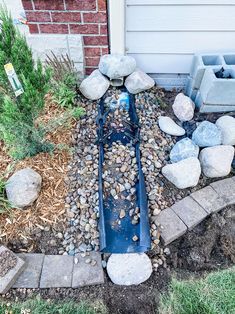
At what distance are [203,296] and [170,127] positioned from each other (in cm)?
123

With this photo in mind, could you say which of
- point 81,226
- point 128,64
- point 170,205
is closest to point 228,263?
point 170,205

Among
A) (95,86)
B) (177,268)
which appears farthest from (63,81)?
Result: (177,268)

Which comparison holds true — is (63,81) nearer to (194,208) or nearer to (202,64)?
(202,64)

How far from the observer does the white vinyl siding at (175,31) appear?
239 centimetres

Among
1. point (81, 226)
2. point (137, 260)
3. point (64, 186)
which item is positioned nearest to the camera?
point (137, 260)

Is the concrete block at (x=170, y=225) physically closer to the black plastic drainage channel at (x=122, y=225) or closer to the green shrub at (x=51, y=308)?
the black plastic drainage channel at (x=122, y=225)

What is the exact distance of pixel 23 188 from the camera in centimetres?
195

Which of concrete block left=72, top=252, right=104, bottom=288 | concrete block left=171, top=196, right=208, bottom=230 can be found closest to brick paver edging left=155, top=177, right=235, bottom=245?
concrete block left=171, top=196, right=208, bottom=230

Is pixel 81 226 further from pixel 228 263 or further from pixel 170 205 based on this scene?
pixel 228 263

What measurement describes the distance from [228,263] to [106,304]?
787mm

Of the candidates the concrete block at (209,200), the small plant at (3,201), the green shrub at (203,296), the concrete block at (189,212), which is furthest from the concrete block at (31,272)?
the concrete block at (209,200)

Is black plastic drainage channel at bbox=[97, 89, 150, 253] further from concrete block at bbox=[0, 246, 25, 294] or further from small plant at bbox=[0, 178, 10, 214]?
small plant at bbox=[0, 178, 10, 214]

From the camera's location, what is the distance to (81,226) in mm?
1957

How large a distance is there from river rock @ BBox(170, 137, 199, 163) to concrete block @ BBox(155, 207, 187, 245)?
1.36 feet
